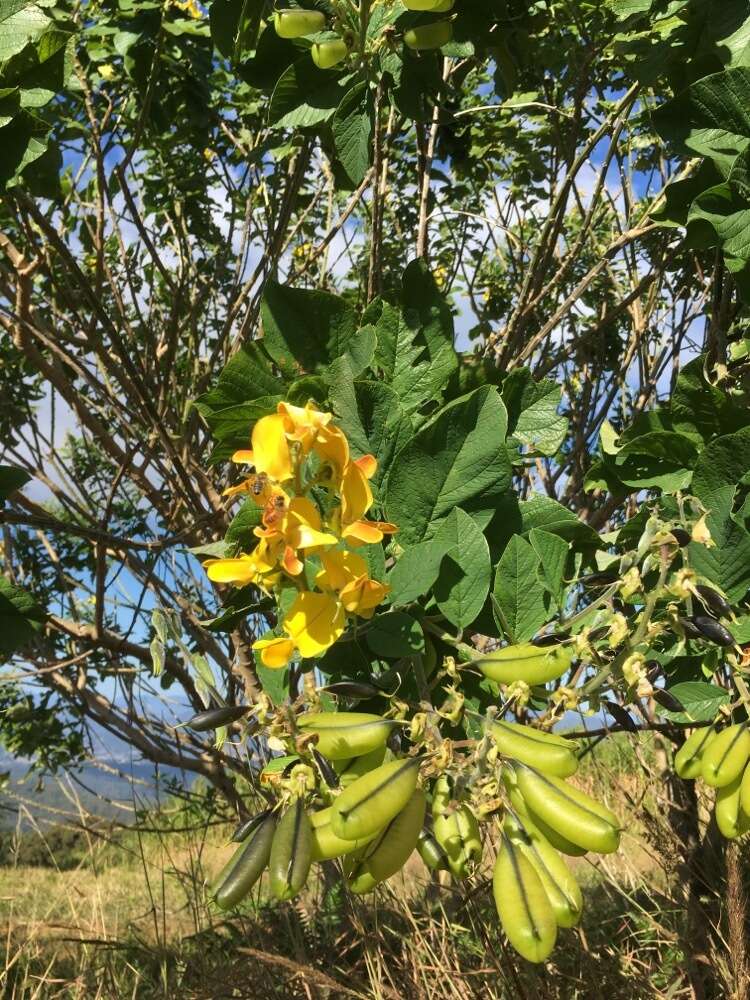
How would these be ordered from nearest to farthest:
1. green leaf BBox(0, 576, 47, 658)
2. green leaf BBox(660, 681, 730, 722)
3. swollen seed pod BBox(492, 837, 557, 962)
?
1. swollen seed pod BBox(492, 837, 557, 962)
2. green leaf BBox(660, 681, 730, 722)
3. green leaf BBox(0, 576, 47, 658)

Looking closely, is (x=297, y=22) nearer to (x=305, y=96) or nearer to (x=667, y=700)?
(x=305, y=96)

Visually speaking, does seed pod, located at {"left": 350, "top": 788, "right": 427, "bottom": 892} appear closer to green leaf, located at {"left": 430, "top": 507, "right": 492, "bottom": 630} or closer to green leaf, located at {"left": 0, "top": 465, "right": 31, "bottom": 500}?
green leaf, located at {"left": 430, "top": 507, "right": 492, "bottom": 630}

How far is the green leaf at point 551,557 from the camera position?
2.34 ft

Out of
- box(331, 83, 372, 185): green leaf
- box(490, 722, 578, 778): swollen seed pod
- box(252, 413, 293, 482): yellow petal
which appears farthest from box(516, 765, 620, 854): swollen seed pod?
box(331, 83, 372, 185): green leaf

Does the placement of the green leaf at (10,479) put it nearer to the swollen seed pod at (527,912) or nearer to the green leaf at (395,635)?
the green leaf at (395,635)

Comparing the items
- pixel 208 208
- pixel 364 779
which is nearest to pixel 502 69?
pixel 364 779

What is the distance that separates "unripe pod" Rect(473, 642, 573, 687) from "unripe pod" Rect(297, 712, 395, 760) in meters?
0.10

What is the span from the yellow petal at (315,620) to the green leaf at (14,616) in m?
0.58

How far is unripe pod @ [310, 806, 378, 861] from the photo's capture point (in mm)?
538

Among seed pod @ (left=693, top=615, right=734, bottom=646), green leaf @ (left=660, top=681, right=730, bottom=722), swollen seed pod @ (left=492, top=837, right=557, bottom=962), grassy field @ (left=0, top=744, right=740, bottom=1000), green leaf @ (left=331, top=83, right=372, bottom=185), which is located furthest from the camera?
grassy field @ (left=0, top=744, right=740, bottom=1000)

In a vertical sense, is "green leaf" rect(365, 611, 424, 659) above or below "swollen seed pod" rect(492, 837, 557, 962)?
above

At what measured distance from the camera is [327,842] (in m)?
0.54

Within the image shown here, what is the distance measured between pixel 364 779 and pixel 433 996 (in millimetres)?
1628

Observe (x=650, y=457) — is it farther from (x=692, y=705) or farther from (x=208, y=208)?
(x=208, y=208)
